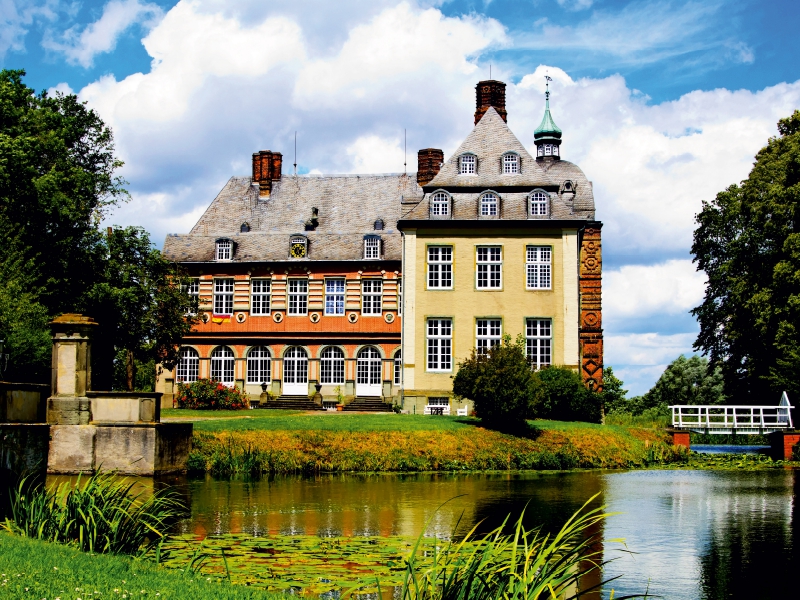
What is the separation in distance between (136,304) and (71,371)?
1694cm

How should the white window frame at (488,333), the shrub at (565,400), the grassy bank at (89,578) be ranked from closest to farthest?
1. the grassy bank at (89,578)
2. the shrub at (565,400)
3. the white window frame at (488,333)

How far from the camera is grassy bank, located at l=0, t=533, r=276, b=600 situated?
7.98m

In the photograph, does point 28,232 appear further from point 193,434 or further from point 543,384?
point 543,384

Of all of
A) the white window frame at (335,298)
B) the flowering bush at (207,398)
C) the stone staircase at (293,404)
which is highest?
the white window frame at (335,298)

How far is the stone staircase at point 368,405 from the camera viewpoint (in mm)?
42156

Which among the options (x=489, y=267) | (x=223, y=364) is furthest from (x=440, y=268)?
(x=223, y=364)

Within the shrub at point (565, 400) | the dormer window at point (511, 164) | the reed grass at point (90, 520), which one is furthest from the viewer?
the dormer window at point (511, 164)

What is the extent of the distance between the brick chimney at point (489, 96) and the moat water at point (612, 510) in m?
24.2

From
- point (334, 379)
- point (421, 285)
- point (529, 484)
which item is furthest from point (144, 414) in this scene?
point (334, 379)

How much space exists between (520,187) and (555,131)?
56.6 ft

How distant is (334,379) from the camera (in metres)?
46.0

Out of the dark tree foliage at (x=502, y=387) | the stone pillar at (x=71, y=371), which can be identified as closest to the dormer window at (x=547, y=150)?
the dark tree foliage at (x=502, y=387)

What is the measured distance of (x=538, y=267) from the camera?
38594 millimetres

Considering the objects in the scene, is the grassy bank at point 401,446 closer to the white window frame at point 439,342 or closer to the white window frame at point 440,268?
the white window frame at point 439,342
